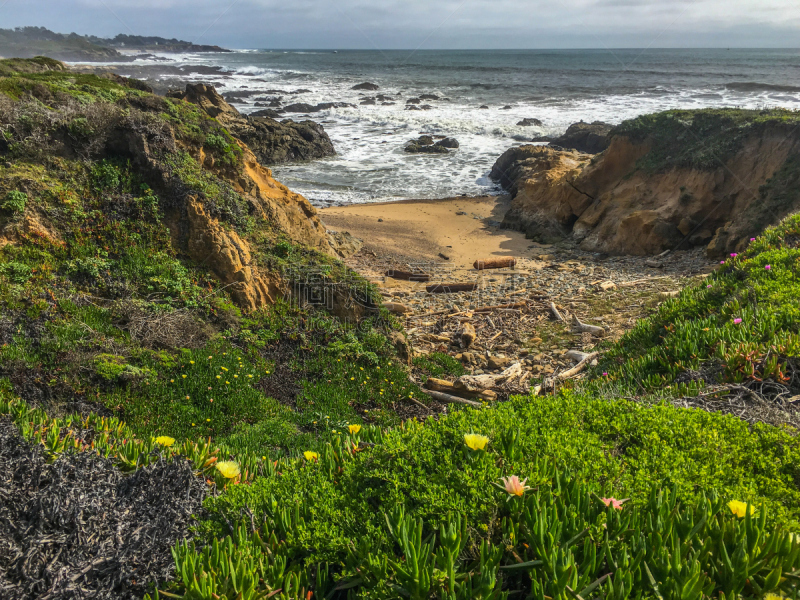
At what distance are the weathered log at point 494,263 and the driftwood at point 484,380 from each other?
6248 millimetres

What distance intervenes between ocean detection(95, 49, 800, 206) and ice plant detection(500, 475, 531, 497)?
19.6 meters

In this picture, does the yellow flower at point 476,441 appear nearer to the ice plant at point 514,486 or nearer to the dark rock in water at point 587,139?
the ice plant at point 514,486

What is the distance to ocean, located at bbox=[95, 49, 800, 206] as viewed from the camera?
82.2 ft

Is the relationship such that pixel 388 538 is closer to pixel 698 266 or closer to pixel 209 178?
pixel 209 178

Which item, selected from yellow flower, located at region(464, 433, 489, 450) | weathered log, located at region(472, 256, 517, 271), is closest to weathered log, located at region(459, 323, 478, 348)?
weathered log, located at region(472, 256, 517, 271)

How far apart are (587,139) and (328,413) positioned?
89.5ft

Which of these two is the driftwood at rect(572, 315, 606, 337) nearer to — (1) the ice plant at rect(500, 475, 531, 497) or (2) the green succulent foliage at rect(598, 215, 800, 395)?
(2) the green succulent foliage at rect(598, 215, 800, 395)

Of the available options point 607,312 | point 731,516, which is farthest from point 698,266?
point 731,516

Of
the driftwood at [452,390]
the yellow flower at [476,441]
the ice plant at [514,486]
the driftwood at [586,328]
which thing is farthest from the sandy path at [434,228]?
the ice plant at [514,486]

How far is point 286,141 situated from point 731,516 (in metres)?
29.1

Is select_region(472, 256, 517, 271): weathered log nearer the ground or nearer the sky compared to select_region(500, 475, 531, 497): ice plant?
nearer the ground

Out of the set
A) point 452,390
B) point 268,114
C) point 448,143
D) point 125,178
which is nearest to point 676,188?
point 452,390

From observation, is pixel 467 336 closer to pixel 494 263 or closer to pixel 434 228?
pixel 494 263

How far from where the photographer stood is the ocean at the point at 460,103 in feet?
82.2
